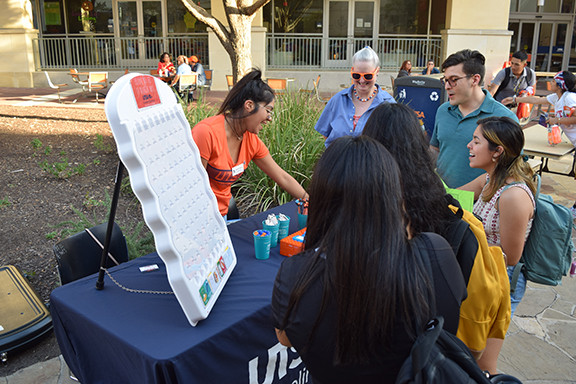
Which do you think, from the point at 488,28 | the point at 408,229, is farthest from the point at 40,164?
the point at 488,28

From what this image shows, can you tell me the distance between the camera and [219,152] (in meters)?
2.55

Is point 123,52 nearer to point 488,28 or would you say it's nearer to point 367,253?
point 488,28

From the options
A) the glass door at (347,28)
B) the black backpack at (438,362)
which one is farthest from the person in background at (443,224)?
the glass door at (347,28)

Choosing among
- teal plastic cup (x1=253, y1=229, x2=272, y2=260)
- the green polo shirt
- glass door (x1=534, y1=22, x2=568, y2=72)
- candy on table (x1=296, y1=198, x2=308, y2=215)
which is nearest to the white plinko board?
teal plastic cup (x1=253, y1=229, x2=272, y2=260)

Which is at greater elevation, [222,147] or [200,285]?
[222,147]

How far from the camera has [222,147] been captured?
258cm

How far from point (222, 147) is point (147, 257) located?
29.1 inches

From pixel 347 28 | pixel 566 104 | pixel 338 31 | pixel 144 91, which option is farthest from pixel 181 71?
pixel 144 91

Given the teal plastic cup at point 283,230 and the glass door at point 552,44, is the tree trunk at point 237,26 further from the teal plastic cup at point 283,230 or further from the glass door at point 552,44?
the glass door at point 552,44

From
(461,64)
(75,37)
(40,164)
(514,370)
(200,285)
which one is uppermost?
(75,37)

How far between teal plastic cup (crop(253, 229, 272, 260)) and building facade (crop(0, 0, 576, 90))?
13799mm

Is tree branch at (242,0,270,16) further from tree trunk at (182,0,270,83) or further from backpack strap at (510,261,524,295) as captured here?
backpack strap at (510,261,524,295)

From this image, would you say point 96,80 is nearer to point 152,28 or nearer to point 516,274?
point 152,28

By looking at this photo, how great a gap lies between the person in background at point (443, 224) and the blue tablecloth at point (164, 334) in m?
0.83
